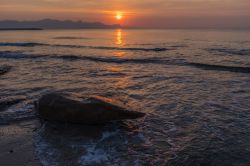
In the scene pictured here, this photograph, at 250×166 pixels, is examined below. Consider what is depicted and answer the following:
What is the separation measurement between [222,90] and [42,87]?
8407mm

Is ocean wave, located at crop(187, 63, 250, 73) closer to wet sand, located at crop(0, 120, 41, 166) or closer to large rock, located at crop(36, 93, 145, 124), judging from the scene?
large rock, located at crop(36, 93, 145, 124)

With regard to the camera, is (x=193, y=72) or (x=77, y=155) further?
(x=193, y=72)

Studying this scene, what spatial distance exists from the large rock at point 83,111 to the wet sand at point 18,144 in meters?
0.65

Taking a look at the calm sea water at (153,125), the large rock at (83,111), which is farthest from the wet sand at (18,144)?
the large rock at (83,111)

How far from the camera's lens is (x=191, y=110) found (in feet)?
35.9

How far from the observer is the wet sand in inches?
272

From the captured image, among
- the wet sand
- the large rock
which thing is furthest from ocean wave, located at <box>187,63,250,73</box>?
the wet sand

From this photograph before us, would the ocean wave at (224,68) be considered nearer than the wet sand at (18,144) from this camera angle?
No

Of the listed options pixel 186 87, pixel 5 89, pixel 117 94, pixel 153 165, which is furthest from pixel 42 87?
pixel 153 165

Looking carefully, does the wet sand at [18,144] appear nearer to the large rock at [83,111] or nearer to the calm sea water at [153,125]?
the calm sea water at [153,125]

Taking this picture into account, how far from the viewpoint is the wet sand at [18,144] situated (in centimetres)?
690

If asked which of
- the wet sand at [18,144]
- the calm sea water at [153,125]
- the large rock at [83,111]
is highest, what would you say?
the large rock at [83,111]

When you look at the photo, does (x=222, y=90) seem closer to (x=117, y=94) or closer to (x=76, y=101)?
(x=117, y=94)

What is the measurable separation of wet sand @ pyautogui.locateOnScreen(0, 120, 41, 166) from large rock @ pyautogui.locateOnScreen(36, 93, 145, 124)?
0.65 metres
